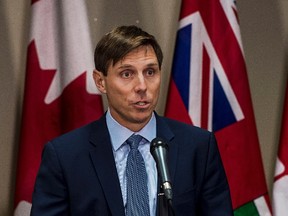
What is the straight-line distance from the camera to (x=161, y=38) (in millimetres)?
3316

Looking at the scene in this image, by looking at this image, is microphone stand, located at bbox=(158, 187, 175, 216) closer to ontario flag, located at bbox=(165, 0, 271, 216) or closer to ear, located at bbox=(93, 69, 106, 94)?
ear, located at bbox=(93, 69, 106, 94)

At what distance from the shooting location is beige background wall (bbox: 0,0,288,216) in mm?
3182

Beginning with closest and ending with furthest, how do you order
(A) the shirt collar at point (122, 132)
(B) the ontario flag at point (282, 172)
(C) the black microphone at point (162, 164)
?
(C) the black microphone at point (162, 164), (A) the shirt collar at point (122, 132), (B) the ontario flag at point (282, 172)

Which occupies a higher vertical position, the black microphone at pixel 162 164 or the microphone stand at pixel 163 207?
the black microphone at pixel 162 164

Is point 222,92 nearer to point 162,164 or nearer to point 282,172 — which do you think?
point 282,172

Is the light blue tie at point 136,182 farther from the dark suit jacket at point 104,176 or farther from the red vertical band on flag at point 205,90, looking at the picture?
the red vertical band on flag at point 205,90

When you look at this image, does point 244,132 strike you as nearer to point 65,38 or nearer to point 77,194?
point 65,38

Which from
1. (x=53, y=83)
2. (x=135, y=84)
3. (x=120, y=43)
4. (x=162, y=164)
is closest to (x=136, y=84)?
(x=135, y=84)

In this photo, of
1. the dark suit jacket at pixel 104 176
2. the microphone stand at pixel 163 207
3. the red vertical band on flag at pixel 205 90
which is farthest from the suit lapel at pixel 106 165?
the red vertical band on flag at pixel 205 90

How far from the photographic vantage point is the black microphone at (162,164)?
163cm

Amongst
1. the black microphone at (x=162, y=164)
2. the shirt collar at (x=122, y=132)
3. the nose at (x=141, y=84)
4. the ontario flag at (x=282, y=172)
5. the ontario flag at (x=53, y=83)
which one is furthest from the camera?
the ontario flag at (x=282, y=172)

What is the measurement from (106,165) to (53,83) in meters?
1.06

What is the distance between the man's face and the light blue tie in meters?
0.09

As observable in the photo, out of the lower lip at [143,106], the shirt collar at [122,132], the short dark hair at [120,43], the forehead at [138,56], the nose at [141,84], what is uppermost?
the short dark hair at [120,43]
